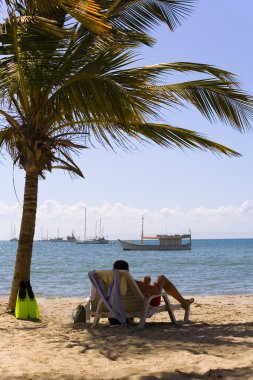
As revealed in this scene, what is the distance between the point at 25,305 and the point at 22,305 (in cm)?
5

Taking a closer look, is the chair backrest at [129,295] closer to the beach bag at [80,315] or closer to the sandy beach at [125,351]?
the sandy beach at [125,351]

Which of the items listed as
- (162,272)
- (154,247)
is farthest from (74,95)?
(154,247)

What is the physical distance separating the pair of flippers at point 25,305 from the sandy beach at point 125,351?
243 millimetres

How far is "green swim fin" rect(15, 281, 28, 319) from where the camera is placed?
8336 mm

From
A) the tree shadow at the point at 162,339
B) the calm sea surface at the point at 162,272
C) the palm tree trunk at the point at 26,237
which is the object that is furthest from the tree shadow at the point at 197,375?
the calm sea surface at the point at 162,272

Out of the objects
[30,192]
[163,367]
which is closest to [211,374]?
[163,367]

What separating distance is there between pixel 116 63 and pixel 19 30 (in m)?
1.45

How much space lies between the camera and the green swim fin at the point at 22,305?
8.34 meters

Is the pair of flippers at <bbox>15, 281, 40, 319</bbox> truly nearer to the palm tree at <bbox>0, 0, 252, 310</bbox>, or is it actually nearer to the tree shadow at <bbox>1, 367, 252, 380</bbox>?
the palm tree at <bbox>0, 0, 252, 310</bbox>

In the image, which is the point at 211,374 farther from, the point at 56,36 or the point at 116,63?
the point at 56,36

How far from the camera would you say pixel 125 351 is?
549 cm

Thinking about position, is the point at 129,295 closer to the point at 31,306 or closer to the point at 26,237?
the point at 31,306

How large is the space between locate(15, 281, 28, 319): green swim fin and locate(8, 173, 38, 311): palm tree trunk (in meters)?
0.40

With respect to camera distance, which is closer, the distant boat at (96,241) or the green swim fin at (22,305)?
the green swim fin at (22,305)
